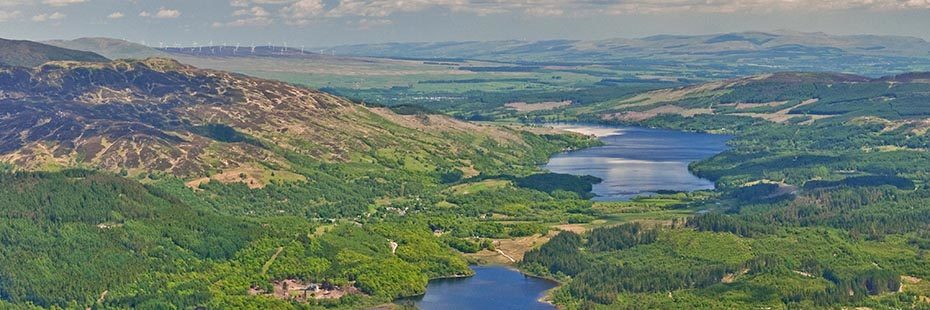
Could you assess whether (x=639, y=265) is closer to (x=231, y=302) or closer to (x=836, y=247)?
(x=836, y=247)

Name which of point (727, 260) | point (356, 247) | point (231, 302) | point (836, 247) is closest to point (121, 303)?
point (231, 302)

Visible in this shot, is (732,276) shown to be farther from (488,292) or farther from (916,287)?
(488,292)

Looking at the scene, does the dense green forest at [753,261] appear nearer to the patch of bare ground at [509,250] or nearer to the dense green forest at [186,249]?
the patch of bare ground at [509,250]

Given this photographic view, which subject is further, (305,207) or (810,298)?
(305,207)

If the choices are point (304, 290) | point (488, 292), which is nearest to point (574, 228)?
point (488, 292)

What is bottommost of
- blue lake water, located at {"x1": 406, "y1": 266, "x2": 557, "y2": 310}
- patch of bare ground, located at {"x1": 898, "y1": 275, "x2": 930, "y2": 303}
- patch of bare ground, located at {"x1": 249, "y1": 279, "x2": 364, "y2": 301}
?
blue lake water, located at {"x1": 406, "y1": 266, "x2": 557, "y2": 310}

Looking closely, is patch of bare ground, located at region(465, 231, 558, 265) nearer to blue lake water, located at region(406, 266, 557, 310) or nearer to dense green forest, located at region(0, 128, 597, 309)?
dense green forest, located at region(0, 128, 597, 309)

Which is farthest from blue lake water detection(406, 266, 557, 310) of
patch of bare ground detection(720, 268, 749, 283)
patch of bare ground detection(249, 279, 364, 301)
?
patch of bare ground detection(720, 268, 749, 283)

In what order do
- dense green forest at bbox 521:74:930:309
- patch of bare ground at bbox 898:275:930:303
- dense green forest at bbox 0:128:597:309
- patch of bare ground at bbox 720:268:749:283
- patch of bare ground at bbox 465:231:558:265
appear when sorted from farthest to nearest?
1. patch of bare ground at bbox 465:231:558:265
2. patch of bare ground at bbox 720:268:749:283
3. patch of bare ground at bbox 898:275:930:303
4. dense green forest at bbox 0:128:597:309
5. dense green forest at bbox 521:74:930:309
